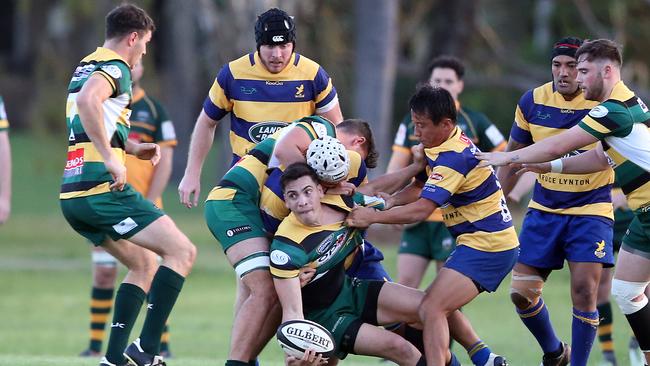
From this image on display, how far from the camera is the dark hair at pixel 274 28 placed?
831cm

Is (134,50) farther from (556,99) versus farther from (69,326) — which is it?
(69,326)

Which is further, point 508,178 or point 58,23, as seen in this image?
point 58,23

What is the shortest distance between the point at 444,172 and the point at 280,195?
3.43ft

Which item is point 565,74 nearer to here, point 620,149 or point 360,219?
point 620,149

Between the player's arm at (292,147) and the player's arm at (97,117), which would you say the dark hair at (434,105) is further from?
the player's arm at (97,117)

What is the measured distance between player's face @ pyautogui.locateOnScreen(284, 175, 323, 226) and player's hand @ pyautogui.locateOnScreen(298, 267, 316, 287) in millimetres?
279

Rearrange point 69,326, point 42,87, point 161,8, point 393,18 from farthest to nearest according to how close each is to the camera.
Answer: point 161,8, point 42,87, point 393,18, point 69,326

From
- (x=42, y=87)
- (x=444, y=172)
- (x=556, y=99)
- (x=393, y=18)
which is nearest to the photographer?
(x=444, y=172)

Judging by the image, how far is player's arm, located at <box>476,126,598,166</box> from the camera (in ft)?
24.7

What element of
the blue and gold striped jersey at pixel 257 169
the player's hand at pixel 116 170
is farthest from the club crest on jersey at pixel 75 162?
the blue and gold striped jersey at pixel 257 169

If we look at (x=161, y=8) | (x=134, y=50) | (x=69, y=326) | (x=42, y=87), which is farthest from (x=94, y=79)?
(x=161, y=8)

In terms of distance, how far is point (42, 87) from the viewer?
88.8 ft

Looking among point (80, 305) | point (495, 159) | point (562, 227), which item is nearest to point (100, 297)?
point (562, 227)

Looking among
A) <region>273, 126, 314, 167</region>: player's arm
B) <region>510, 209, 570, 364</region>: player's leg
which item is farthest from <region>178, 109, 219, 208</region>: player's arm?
<region>510, 209, 570, 364</region>: player's leg
